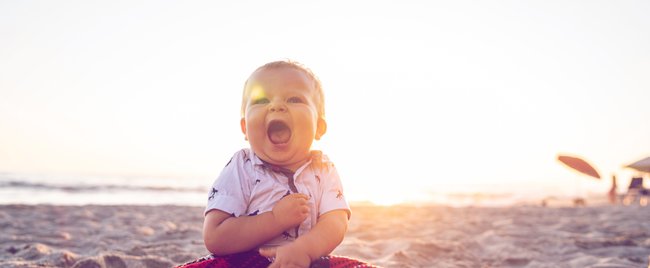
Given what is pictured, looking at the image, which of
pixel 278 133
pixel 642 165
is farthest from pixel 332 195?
pixel 642 165

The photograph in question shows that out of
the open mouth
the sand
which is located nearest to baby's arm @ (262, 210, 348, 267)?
the open mouth

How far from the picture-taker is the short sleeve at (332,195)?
1821mm

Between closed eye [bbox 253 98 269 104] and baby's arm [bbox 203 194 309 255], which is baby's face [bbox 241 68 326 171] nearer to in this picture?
closed eye [bbox 253 98 269 104]

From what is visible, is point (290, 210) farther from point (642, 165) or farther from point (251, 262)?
point (642, 165)

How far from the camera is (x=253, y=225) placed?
5.53 feet

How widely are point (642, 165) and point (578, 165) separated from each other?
40 centimetres

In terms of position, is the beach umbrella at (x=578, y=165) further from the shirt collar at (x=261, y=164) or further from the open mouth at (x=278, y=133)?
the open mouth at (x=278, y=133)

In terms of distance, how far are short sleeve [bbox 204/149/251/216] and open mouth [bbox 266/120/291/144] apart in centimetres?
19

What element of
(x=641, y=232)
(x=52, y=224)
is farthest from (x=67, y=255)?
(x=641, y=232)

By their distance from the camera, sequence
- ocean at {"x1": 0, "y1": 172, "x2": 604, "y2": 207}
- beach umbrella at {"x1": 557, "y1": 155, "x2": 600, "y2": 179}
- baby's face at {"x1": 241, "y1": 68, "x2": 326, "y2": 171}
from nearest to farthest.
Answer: baby's face at {"x1": 241, "y1": 68, "x2": 326, "y2": 171} < beach umbrella at {"x1": 557, "y1": 155, "x2": 600, "y2": 179} < ocean at {"x1": 0, "y1": 172, "x2": 604, "y2": 207}

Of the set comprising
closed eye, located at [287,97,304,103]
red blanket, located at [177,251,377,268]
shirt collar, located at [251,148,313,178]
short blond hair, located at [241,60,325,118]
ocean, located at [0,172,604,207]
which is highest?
short blond hair, located at [241,60,325,118]

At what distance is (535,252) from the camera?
14.0 feet

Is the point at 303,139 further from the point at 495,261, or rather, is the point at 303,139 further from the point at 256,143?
the point at 495,261

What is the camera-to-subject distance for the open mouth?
5.84ft
